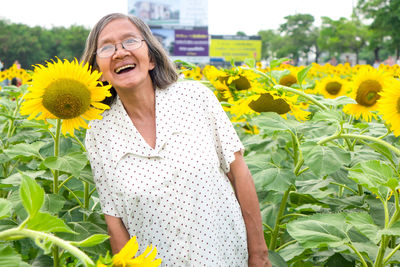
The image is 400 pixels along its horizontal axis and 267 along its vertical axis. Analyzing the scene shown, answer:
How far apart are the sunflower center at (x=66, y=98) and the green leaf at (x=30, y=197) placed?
69cm

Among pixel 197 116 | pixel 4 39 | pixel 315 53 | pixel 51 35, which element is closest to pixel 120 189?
pixel 197 116

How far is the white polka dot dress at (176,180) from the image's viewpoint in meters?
1.55

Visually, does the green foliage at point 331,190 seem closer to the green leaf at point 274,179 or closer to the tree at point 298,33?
the green leaf at point 274,179

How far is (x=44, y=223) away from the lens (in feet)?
2.63

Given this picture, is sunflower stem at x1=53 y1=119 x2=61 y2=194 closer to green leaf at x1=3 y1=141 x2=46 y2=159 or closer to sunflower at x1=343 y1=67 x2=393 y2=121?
green leaf at x1=3 y1=141 x2=46 y2=159

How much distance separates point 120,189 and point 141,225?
13 cm

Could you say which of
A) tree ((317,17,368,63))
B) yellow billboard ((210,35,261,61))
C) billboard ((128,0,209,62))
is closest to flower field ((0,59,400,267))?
yellow billboard ((210,35,261,61))

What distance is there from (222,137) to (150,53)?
16.2 inches

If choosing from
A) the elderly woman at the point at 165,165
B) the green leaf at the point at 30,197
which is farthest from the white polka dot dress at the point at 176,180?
the green leaf at the point at 30,197

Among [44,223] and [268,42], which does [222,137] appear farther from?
[268,42]

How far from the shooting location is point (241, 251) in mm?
1699

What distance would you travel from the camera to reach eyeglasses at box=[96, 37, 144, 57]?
164 cm

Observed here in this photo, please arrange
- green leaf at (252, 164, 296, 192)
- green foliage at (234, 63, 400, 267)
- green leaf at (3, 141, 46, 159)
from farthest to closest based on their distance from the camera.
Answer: green leaf at (252, 164, 296, 192) < green leaf at (3, 141, 46, 159) < green foliage at (234, 63, 400, 267)

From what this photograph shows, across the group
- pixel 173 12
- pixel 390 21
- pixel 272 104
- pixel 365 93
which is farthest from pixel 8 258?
pixel 390 21
